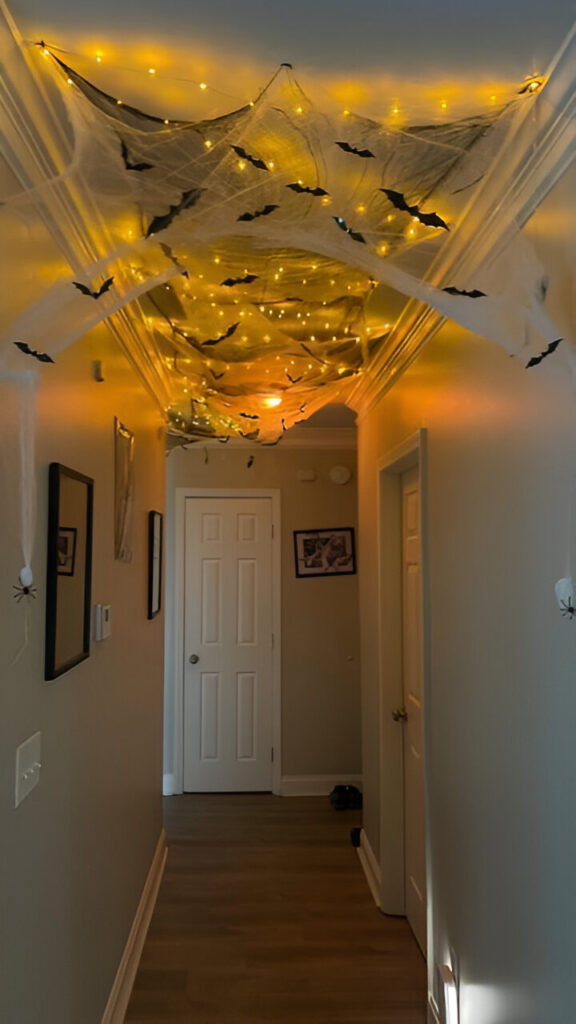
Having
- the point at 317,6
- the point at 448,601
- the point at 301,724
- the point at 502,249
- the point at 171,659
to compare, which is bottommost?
the point at 301,724

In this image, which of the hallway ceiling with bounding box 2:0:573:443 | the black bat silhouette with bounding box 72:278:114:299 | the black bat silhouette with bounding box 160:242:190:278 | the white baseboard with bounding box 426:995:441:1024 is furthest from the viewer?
the white baseboard with bounding box 426:995:441:1024

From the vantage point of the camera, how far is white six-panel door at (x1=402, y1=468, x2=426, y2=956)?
276cm

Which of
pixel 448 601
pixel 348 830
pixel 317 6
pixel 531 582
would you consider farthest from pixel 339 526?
pixel 317 6

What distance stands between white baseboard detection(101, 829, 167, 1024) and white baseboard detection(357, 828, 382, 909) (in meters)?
1.05

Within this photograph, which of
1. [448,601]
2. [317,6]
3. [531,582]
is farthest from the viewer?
[448,601]

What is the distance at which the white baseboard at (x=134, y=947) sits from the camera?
218 centimetres

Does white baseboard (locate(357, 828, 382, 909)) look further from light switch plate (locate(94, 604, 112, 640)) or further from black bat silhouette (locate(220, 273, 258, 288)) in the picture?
black bat silhouette (locate(220, 273, 258, 288))

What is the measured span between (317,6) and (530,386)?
31.6 inches

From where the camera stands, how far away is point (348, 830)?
4027 mm

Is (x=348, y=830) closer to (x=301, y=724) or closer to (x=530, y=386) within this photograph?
(x=301, y=724)

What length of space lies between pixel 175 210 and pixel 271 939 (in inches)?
113

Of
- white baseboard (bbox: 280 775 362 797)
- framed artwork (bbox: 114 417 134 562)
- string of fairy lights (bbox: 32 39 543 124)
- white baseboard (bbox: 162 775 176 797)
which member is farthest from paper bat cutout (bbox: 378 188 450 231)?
white baseboard (bbox: 162 775 176 797)

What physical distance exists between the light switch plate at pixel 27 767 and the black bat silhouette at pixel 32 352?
30.1 inches

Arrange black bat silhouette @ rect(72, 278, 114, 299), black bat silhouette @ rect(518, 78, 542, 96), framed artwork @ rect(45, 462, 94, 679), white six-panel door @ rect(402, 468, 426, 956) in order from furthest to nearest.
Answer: white six-panel door @ rect(402, 468, 426, 956) < framed artwork @ rect(45, 462, 94, 679) < black bat silhouette @ rect(72, 278, 114, 299) < black bat silhouette @ rect(518, 78, 542, 96)
